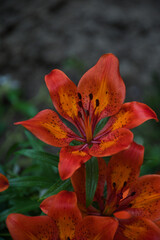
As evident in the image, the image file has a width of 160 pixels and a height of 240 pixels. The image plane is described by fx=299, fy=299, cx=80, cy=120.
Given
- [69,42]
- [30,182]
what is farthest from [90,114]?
[69,42]

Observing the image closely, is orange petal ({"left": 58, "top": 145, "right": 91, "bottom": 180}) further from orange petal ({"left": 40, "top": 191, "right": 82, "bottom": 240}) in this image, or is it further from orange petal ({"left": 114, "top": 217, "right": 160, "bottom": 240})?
orange petal ({"left": 114, "top": 217, "right": 160, "bottom": 240})

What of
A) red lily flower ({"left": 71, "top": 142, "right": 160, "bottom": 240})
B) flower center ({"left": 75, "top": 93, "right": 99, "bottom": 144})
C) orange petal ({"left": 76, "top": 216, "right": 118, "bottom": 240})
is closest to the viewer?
orange petal ({"left": 76, "top": 216, "right": 118, "bottom": 240})

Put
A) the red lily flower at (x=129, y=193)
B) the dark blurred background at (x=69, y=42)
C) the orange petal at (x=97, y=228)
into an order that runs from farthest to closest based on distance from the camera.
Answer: the dark blurred background at (x=69, y=42) → the red lily flower at (x=129, y=193) → the orange petal at (x=97, y=228)

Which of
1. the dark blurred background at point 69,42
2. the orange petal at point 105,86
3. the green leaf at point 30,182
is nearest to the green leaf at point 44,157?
the green leaf at point 30,182

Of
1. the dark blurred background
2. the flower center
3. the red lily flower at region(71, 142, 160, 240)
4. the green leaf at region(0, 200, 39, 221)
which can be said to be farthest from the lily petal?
the dark blurred background

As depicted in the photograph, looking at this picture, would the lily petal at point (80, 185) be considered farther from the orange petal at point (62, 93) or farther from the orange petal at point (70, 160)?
the orange petal at point (62, 93)

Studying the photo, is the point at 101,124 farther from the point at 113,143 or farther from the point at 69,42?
the point at 69,42

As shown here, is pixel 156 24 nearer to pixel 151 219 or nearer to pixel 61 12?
pixel 61 12
